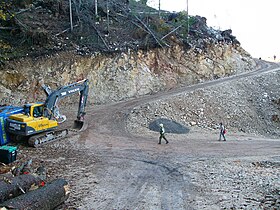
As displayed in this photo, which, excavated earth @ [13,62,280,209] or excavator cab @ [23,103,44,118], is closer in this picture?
excavated earth @ [13,62,280,209]

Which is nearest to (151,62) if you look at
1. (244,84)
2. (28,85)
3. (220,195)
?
(244,84)

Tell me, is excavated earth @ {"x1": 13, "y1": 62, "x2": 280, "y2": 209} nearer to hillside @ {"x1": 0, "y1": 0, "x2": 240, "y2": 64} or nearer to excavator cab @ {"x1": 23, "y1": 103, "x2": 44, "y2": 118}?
excavator cab @ {"x1": 23, "y1": 103, "x2": 44, "y2": 118}

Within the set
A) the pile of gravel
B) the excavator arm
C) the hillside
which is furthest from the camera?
the hillside

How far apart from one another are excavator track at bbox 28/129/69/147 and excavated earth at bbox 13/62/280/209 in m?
0.35

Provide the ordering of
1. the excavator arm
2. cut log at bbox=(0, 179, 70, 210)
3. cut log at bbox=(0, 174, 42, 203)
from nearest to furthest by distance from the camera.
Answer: cut log at bbox=(0, 179, 70, 210)
cut log at bbox=(0, 174, 42, 203)
the excavator arm

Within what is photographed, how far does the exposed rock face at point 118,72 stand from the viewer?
2144 cm

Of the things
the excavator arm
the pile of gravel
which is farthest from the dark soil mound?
the excavator arm

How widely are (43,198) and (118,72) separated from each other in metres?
18.7

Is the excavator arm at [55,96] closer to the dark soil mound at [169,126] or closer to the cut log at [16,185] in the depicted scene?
the dark soil mound at [169,126]

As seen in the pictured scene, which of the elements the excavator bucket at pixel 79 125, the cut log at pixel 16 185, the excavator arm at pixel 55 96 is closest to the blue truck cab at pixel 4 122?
the excavator arm at pixel 55 96

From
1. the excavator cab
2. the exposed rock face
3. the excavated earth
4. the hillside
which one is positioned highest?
the hillside

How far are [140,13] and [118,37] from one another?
6.20 metres

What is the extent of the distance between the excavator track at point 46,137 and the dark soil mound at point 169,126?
5619 millimetres

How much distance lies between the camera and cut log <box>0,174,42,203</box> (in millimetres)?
7464
